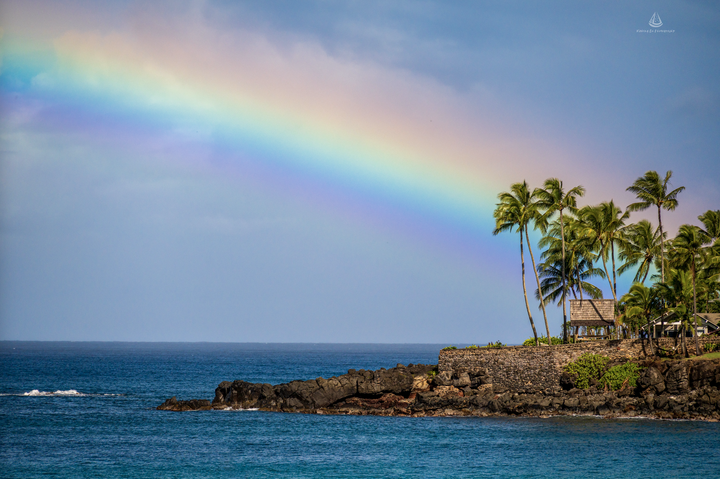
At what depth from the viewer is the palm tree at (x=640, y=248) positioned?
192 feet

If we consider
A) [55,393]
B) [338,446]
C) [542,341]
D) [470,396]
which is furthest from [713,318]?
[55,393]

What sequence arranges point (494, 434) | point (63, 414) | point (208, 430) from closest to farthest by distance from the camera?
1. point (494, 434)
2. point (208, 430)
3. point (63, 414)

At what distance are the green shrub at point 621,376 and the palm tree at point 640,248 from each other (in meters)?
15.0

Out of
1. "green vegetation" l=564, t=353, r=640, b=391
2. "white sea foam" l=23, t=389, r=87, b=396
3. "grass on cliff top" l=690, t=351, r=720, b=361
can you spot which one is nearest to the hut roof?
"green vegetation" l=564, t=353, r=640, b=391

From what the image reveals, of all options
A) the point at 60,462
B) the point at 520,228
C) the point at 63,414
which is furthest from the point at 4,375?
the point at 520,228

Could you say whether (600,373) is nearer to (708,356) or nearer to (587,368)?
(587,368)

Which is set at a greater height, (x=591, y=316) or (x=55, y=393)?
(x=591, y=316)

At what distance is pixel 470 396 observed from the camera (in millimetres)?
48688

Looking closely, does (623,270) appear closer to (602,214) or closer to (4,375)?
(602,214)

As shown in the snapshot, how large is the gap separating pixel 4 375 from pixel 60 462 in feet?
221

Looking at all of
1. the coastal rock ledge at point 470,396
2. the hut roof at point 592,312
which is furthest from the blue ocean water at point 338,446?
the hut roof at point 592,312

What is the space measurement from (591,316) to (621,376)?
8685 mm

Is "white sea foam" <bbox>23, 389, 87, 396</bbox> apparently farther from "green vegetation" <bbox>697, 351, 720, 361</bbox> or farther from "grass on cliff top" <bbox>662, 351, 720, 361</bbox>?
"green vegetation" <bbox>697, 351, 720, 361</bbox>

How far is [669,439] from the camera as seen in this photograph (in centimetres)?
Answer: 3700
